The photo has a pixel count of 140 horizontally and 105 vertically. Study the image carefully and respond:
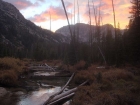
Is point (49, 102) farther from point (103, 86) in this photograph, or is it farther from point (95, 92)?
point (103, 86)

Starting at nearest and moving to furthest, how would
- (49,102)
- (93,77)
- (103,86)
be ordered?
1. (49,102)
2. (103,86)
3. (93,77)

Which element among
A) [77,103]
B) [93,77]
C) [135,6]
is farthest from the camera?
[135,6]

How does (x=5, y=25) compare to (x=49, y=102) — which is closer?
(x=49, y=102)

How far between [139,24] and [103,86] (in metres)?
20.1

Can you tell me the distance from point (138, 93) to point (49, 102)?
18.5ft

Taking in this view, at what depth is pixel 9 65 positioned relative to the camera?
24.8 meters

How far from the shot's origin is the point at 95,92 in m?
13.3

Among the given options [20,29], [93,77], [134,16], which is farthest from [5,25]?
[93,77]

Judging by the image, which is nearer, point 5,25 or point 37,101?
point 37,101

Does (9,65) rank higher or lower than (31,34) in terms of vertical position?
lower

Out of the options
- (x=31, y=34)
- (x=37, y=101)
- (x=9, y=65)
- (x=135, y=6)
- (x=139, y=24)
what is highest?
(x=31, y=34)

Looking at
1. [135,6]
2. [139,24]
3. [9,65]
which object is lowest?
[9,65]

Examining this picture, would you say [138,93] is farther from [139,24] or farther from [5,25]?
[5,25]

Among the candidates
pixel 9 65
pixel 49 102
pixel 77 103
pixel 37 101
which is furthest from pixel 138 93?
pixel 9 65
